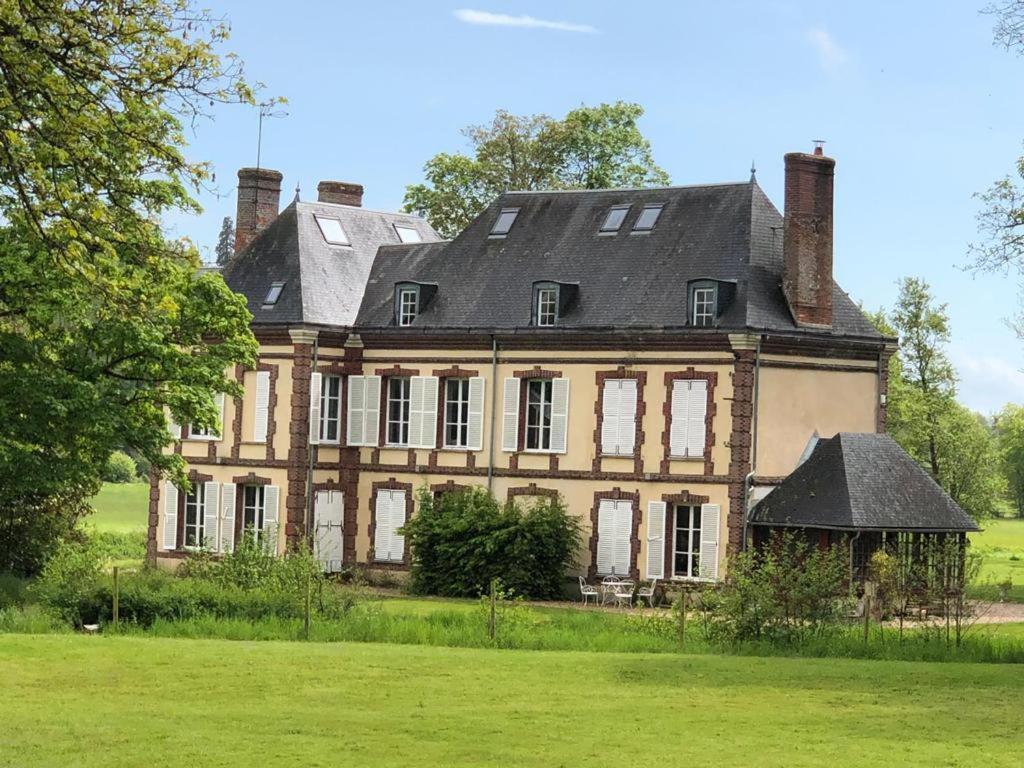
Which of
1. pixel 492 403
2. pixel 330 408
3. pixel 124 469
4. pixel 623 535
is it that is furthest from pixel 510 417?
pixel 124 469

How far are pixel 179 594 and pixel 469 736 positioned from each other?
10965 millimetres

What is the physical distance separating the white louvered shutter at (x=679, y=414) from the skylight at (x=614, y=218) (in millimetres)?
4728

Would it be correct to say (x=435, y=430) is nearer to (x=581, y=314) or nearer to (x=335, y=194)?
(x=581, y=314)

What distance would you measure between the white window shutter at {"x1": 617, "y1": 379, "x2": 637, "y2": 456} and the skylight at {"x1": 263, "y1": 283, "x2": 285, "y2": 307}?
8.57 metres

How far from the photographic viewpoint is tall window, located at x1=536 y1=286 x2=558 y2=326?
38750 mm

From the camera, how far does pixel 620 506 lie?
37.5 m

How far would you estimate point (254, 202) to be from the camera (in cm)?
4494

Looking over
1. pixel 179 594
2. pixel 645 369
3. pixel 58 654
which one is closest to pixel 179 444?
pixel 645 369

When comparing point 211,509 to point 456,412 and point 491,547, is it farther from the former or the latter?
point 491,547

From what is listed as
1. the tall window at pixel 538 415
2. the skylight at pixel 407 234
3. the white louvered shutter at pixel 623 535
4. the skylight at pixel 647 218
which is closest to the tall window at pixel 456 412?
the tall window at pixel 538 415

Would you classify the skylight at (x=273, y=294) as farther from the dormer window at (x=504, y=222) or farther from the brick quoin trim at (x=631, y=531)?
the brick quoin trim at (x=631, y=531)

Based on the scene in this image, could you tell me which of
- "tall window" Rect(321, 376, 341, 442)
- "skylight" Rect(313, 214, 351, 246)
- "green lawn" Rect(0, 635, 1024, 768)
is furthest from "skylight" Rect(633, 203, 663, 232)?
"green lawn" Rect(0, 635, 1024, 768)

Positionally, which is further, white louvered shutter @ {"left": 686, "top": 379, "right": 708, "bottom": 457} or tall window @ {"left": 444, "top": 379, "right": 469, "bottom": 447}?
tall window @ {"left": 444, "top": 379, "right": 469, "bottom": 447}

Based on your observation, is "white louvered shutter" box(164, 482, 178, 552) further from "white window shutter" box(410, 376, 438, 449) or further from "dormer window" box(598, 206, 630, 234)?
"dormer window" box(598, 206, 630, 234)
